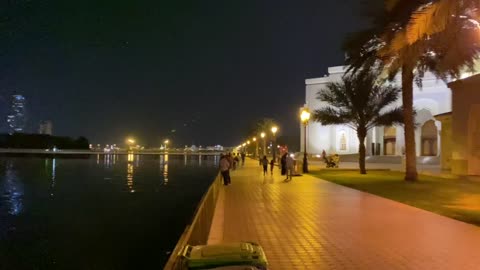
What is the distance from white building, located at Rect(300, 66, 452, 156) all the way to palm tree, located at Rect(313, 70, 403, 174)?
45.4 ft

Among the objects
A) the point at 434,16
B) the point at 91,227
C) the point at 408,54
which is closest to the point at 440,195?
the point at 408,54

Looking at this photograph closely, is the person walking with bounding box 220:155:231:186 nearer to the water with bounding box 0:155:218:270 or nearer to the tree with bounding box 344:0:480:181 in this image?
the water with bounding box 0:155:218:270

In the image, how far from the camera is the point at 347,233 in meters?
11.2

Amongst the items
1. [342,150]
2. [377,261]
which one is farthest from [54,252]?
[342,150]

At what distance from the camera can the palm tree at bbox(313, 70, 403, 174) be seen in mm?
35250

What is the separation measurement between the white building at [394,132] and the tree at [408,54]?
22674 millimetres

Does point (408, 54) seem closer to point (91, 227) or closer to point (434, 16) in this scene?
point (434, 16)

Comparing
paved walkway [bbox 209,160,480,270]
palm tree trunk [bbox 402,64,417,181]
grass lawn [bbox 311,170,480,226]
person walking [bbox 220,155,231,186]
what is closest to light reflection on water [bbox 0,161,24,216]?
person walking [bbox 220,155,231,186]

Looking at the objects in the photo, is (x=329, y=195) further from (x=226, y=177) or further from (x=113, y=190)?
(x=113, y=190)

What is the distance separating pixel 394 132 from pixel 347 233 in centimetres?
5662

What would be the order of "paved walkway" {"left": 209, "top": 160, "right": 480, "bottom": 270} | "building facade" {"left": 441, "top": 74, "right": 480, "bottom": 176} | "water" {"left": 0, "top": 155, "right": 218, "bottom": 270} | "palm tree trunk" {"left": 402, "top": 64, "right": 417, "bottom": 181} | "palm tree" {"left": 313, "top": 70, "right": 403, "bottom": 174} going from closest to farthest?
"paved walkway" {"left": 209, "top": 160, "right": 480, "bottom": 270} → "water" {"left": 0, "top": 155, "right": 218, "bottom": 270} → "palm tree trunk" {"left": 402, "top": 64, "right": 417, "bottom": 181} → "building facade" {"left": 441, "top": 74, "right": 480, "bottom": 176} → "palm tree" {"left": 313, "top": 70, "right": 403, "bottom": 174}

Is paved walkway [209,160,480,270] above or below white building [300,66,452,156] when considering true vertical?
below

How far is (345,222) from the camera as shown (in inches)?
503

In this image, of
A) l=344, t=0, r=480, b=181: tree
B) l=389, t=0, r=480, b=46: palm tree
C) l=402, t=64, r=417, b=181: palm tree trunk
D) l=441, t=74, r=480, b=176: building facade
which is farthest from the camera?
l=441, t=74, r=480, b=176: building facade
